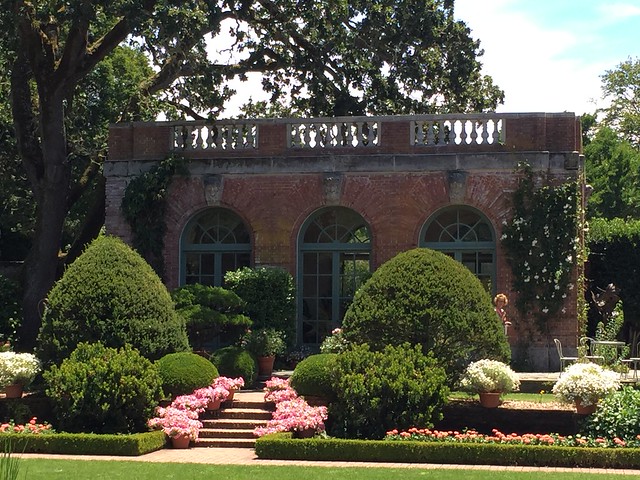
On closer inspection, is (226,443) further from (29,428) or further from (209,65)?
(209,65)

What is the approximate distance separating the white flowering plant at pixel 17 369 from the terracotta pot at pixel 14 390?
0.17 ft

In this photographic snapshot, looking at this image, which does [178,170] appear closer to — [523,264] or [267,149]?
[267,149]

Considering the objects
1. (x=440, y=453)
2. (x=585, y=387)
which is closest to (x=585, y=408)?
(x=585, y=387)

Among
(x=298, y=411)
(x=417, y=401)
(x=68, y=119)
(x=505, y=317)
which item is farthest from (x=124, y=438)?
(x=68, y=119)

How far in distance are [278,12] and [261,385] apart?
29.0 ft

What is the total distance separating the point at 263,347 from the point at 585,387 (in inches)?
262

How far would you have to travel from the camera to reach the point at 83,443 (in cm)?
1427

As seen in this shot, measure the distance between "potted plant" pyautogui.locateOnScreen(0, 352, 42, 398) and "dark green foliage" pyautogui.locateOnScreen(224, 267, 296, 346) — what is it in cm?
549

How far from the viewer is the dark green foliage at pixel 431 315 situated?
15.5 meters

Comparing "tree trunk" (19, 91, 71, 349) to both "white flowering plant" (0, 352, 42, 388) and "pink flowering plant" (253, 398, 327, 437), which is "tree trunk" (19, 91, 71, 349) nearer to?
"white flowering plant" (0, 352, 42, 388)

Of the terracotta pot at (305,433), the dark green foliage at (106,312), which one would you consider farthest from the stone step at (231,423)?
the dark green foliage at (106,312)

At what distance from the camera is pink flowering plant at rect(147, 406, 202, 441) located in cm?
1492

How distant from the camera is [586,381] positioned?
14.4 metres

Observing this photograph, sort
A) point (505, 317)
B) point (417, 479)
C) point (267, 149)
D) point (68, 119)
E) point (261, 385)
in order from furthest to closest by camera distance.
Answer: point (68, 119) → point (267, 149) → point (505, 317) → point (261, 385) → point (417, 479)
